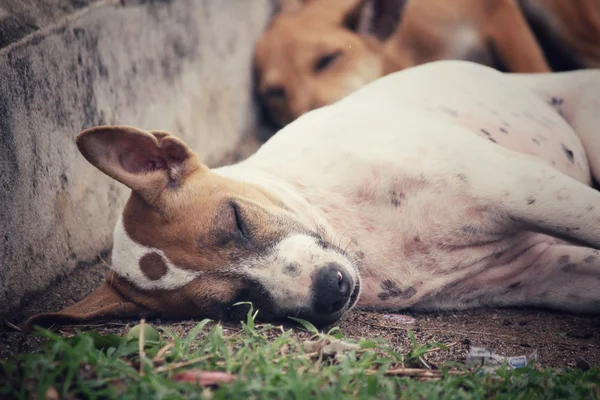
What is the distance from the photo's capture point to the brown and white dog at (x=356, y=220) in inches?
126

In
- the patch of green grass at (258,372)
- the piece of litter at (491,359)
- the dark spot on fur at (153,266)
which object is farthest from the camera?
the dark spot on fur at (153,266)

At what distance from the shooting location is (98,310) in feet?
10.7

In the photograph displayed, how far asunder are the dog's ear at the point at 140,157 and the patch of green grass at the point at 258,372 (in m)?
0.68

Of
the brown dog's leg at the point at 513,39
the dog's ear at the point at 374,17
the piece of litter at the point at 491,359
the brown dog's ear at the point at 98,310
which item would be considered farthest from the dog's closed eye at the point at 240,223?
the brown dog's leg at the point at 513,39

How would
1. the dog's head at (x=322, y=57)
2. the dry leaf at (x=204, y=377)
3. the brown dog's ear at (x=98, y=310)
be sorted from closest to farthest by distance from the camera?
the dry leaf at (x=204, y=377) < the brown dog's ear at (x=98, y=310) < the dog's head at (x=322, y=57)

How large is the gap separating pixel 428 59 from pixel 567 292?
3122mm

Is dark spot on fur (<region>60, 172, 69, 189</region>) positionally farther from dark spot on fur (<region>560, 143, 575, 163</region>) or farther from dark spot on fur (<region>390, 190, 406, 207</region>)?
dark spot on fur (<region>560, 143, 575, 163</region>)

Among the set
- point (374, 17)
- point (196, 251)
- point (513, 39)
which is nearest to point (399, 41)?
point (374, 17)

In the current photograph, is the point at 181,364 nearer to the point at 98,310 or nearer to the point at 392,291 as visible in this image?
the point at 98,310

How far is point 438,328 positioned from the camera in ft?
11.1

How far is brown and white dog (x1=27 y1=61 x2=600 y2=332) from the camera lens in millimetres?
3193

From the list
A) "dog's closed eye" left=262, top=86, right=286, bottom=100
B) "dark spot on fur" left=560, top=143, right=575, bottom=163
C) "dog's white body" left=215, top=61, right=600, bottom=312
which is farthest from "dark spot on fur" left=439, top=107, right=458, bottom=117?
"dog's closed eye" left=262, top=86, right=286, bottom=100

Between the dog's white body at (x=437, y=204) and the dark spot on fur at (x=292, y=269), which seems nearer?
the dark spot on fur at (x=292, y=269)

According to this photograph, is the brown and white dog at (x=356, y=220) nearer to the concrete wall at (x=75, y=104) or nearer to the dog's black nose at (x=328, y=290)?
the dog's black nose at (x=328, y=290)
